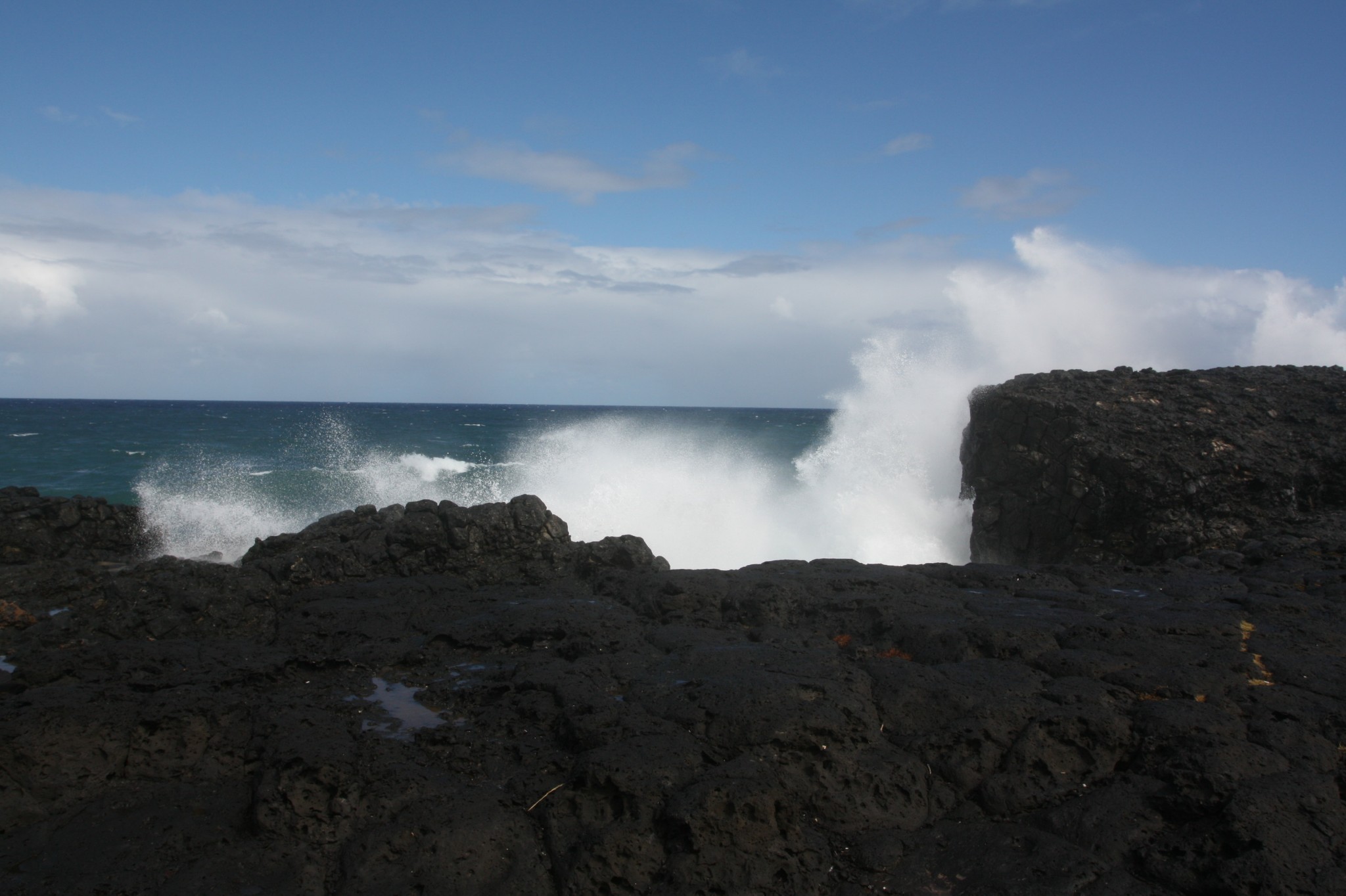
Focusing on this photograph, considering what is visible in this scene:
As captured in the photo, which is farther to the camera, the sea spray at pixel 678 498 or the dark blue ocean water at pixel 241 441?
the dark blue ocean water at pixel 241 441

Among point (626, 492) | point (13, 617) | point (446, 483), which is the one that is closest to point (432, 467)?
point (446, 483)

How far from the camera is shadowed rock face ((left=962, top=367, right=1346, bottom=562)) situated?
33.6 feet

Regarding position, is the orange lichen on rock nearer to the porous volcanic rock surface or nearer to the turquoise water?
the porous volcanic rock surface

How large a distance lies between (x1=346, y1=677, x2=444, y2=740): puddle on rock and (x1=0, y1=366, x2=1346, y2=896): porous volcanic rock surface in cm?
3

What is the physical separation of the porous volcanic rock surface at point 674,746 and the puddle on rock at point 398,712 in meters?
0.03

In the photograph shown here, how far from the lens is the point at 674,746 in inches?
171

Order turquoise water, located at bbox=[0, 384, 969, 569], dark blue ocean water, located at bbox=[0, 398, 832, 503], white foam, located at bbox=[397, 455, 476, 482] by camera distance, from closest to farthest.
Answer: turquoise water, located at bbox=[0, 384, 969, 569]
white foam, located at bbox=[397, 455, 476, 482]
dark blue ocean water, located at bbox=[0, 398, 832, 503]

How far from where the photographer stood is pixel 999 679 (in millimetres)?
5070

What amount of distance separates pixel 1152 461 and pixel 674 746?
28.5ft

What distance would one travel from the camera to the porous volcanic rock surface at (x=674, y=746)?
377cm

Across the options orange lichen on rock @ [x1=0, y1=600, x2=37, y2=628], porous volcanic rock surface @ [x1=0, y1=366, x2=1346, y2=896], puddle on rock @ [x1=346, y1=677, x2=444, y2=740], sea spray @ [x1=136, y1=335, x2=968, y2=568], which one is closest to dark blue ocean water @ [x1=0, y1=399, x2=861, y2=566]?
sea spray @ [x1=136, y1=335, x2=968, y2=568]

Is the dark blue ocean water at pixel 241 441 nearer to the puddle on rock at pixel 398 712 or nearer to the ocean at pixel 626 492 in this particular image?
the ocean at pixel 626 492

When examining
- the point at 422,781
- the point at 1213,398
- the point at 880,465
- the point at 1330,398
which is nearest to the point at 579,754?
the point at 422,781

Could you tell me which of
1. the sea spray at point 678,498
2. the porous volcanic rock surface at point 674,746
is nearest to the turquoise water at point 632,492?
the sea spray at point 678,498
